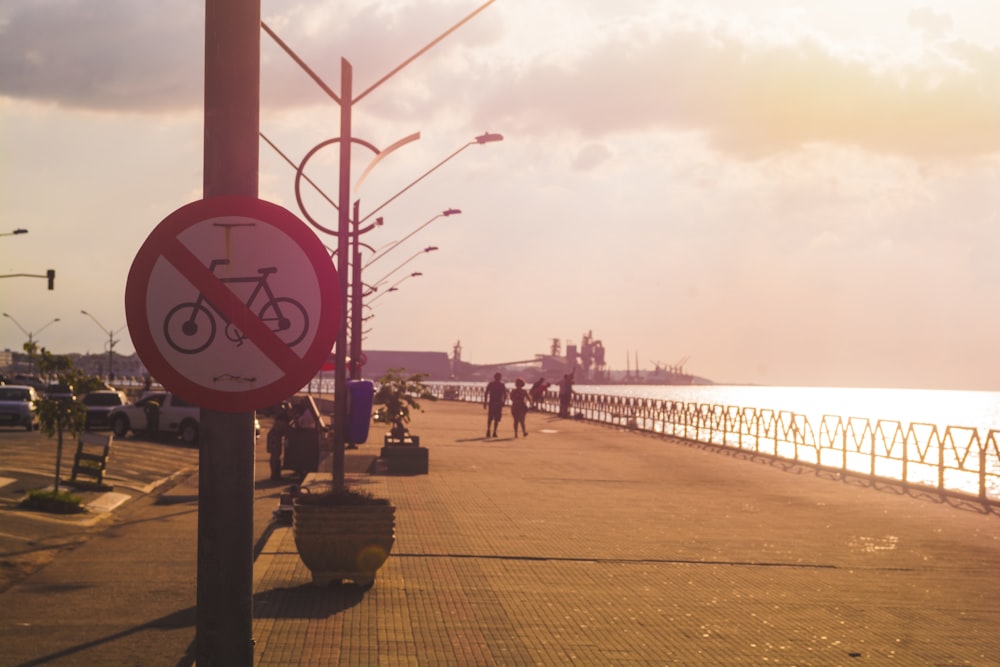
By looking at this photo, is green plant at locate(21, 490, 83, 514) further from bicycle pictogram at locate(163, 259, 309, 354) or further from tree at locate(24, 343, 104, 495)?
bicycle pictogram at locate(163, 259, 309, 354)

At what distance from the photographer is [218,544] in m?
4.04

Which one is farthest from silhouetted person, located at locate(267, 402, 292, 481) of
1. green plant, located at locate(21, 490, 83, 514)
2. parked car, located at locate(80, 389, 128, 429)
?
parked car, located at locate(80, 389, 128, 429)

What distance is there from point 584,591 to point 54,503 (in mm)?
9762

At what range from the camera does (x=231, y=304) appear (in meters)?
4.02

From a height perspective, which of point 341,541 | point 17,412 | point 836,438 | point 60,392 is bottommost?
point 341,541

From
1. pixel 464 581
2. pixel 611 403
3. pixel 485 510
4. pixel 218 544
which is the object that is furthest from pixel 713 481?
pixel 611 403

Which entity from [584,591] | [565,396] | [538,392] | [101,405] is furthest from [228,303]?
Result: [538,392]

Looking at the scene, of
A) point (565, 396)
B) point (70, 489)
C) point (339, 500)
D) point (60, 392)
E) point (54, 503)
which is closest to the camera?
point (339, 500)

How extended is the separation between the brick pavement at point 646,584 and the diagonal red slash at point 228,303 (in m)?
3.86

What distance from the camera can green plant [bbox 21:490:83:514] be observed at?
1711 cm

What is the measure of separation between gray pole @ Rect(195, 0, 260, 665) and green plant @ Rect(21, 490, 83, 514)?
14.1 metres

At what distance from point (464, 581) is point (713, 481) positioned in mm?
13419

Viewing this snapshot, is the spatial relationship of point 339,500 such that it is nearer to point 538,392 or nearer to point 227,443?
point 227,443

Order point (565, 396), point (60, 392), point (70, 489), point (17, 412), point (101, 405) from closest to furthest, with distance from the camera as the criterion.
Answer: point (70, 489) < point (17, 412) < point (101, 405) < point (60, 392) < point (565, 396)
